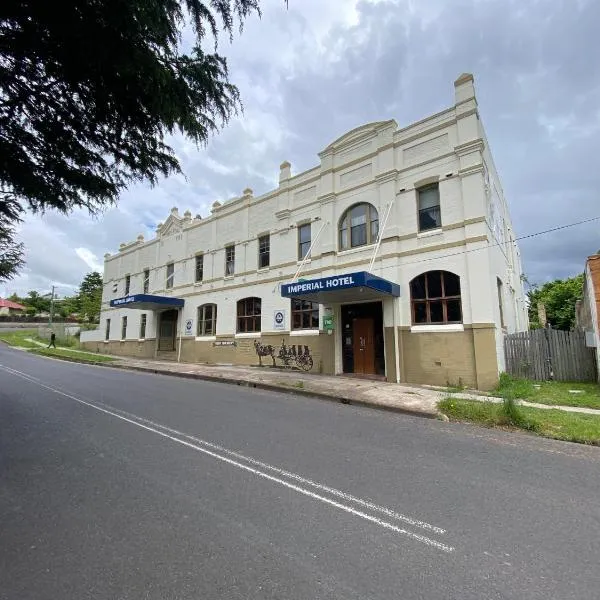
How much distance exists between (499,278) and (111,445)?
46.9 feet

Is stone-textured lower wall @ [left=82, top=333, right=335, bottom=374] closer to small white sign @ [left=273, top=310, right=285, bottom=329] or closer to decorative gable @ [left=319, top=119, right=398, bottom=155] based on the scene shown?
small white sign @ [left=273, top=310, right=285, bottom=329]

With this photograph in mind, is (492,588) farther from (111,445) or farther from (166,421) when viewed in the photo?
(166,421)

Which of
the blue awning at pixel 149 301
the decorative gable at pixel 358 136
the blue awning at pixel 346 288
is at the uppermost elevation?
the decorative gable at pixel 358 136

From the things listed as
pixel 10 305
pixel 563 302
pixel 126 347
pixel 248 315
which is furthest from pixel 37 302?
pixel 563 302

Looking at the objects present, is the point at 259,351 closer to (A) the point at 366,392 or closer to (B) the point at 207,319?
(B) the point at 207,319

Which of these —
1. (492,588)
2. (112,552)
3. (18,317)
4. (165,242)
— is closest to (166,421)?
(112,552)

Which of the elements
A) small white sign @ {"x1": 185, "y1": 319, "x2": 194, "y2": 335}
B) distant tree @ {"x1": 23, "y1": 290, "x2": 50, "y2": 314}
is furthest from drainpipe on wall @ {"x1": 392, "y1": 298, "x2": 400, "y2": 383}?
distant tree @ {"x1": 23, "y1": 290, "x2": 50, "y2": 314}

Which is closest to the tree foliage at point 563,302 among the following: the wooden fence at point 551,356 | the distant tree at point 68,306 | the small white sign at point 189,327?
the wooden fence at point 551,356

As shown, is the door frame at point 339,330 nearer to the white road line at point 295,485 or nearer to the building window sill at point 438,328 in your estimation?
the building window sill at point 438,328

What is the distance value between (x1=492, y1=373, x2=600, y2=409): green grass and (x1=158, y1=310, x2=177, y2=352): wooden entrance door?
66.2 feet

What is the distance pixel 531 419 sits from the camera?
742 cm

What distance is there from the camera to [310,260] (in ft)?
57.1

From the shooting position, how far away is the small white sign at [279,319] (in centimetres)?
1803

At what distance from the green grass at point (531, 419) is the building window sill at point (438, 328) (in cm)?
453
